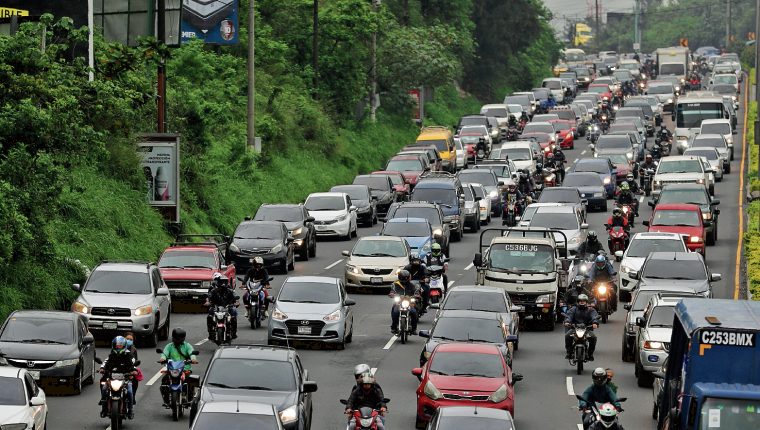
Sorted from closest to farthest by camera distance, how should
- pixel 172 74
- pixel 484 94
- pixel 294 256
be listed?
pixel 294 256
pixel 172 74
pixel 484 94

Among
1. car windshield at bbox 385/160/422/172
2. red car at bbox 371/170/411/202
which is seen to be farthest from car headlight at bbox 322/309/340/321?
car windshield at bbox 385/160/422/172

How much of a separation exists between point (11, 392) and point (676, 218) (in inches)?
1078

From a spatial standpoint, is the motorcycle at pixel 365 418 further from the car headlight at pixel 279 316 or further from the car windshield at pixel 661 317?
the car headlight at pixel 279 316

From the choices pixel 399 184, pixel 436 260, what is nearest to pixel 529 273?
pixel 436 260

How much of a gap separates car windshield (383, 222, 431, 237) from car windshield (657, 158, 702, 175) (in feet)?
54.0

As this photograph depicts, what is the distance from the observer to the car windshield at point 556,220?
1818 inches

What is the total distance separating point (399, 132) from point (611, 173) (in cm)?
2398

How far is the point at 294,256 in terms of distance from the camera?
156 feet

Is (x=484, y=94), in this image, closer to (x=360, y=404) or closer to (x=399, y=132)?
(x=399, y=132)

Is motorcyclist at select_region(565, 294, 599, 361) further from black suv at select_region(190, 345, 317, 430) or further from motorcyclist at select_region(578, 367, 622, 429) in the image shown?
black suv at select_region(190, 345, 317, 430)

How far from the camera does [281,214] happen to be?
158 feet

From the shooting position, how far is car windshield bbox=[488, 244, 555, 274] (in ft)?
120

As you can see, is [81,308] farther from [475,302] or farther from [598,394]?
[598,394]

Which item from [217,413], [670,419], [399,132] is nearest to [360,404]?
[217,413]
